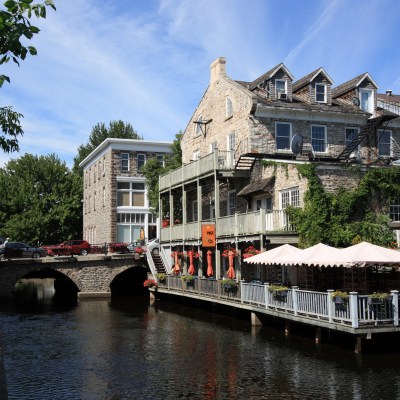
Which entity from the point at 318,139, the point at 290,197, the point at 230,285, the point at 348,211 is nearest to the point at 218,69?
the point at 318,139

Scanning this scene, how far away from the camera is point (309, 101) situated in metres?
34.1

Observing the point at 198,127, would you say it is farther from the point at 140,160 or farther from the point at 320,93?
A: the point at 140,160

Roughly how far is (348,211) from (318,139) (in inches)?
318

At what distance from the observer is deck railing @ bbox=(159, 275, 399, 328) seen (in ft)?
57.4

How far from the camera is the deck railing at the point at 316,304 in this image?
1748cm

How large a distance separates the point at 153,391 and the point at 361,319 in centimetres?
721

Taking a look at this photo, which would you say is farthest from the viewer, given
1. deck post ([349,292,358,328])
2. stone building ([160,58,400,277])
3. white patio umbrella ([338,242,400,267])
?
stone building ([160,58,400,277])

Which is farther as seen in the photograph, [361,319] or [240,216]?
[240,216]

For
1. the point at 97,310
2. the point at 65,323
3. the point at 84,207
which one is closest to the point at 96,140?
the point at 84,207

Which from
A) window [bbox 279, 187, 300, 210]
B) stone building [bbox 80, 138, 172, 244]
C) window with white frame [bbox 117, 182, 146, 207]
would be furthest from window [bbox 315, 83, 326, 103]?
window with white frame [bbox 117, 182, 146, 207]

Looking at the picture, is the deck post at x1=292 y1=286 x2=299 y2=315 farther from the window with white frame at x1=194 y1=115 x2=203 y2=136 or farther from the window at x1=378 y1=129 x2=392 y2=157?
the window with white frame at x1=194 y1=115 x2=203 y2=136

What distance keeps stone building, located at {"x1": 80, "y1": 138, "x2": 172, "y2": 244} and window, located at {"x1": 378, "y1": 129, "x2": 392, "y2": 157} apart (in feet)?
79.2

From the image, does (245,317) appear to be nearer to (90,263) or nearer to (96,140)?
(90,263)

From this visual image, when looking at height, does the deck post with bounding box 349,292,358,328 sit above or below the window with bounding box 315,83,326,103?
below
